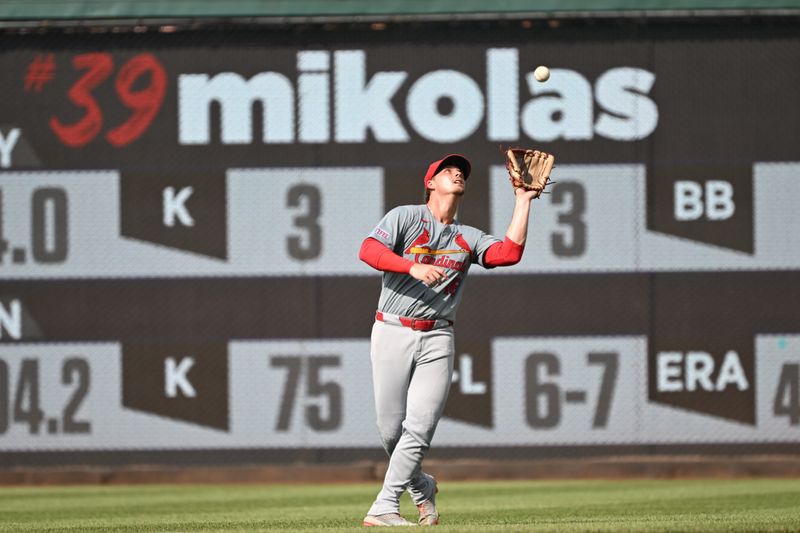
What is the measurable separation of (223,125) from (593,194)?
2.97 meters

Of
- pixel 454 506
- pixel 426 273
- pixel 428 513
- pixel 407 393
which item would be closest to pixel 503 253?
pixel 426 273

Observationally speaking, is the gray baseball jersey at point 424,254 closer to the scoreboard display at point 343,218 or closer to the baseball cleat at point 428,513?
the baseball cleat at point 428,513

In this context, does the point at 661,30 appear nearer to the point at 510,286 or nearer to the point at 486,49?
the point at 486,49

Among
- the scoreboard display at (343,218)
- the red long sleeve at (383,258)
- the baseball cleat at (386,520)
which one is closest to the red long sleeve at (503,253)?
the red long sleeve at (383,258)

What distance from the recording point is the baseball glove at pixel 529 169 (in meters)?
6.08

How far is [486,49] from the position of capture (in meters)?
10.1

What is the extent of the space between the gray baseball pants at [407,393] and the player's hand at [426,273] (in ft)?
1.56

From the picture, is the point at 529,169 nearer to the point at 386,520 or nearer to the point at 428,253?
the point at 428,253

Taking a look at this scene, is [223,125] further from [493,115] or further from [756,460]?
[756,460]

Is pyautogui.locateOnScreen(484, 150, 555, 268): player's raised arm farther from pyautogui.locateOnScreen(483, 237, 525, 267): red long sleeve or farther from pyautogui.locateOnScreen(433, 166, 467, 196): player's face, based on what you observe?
pyautogui.locateOnScreen(433, 166, 467, 196): player's face

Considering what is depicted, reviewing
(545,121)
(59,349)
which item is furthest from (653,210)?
(59,349)

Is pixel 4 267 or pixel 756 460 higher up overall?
pixel 4 267

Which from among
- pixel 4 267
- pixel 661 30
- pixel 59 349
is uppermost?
pixel 661 30

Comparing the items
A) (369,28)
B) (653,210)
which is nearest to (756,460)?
(653,210)
